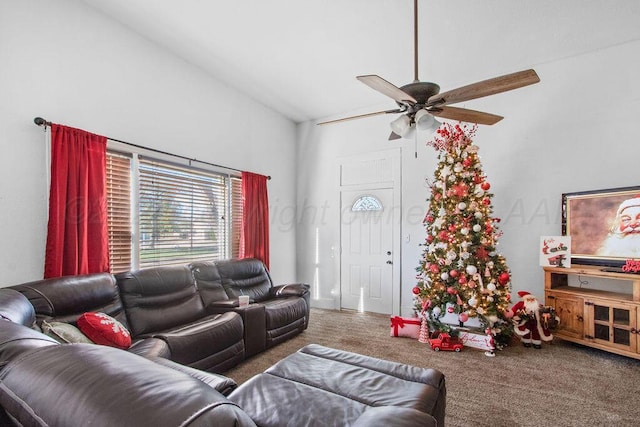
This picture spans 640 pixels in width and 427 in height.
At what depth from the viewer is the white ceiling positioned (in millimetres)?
2920

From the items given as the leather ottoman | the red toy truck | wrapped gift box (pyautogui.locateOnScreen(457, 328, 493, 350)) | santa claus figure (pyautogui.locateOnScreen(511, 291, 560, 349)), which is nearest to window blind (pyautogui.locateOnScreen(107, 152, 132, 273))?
the leather ottoman

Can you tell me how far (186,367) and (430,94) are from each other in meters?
2.36

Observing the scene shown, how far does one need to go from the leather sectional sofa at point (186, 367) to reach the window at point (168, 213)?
442mm

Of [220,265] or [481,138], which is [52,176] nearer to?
[220,265]

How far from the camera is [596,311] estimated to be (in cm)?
329

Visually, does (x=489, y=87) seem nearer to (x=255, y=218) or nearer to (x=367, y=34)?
(x=367, y=34)

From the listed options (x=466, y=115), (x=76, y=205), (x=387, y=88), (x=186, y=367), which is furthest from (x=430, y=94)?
(x=76, y=205)

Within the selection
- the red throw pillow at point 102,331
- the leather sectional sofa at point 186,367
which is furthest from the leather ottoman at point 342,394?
the red throw pillow at point 102,331

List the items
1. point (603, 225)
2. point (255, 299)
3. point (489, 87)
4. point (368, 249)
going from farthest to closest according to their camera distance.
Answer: point (368, 249) < point (255, 299) < point (603, 225) < point (489, 87)

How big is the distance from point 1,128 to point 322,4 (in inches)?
111

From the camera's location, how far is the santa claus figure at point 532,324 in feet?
11.6

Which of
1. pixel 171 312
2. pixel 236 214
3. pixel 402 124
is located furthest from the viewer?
pixel 236 214

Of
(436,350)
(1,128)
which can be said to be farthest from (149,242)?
(436,350)

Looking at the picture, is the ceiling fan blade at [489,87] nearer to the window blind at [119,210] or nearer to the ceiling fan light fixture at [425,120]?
the ceiling fan light fixture at [425,120]
